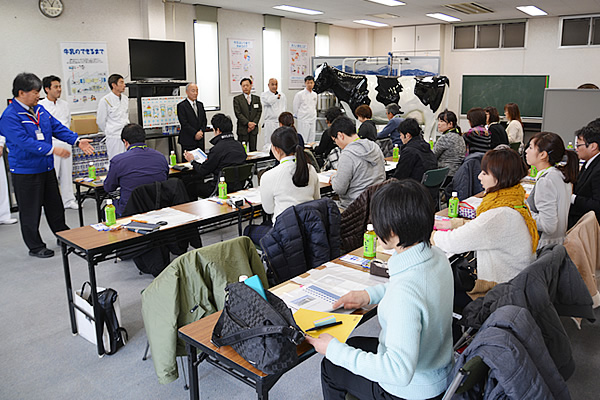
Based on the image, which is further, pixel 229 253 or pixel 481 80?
pixel 481 80

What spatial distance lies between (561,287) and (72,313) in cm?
289

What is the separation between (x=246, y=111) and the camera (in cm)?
841

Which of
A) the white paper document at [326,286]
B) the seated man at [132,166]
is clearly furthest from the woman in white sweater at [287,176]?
the seated man at [132,166]

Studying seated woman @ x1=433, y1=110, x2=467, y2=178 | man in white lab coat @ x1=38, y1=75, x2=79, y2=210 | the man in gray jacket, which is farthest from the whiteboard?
man in white lab coat @ x1=38, y1=75, x2=79, y2=210

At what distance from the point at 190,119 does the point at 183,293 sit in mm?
5426

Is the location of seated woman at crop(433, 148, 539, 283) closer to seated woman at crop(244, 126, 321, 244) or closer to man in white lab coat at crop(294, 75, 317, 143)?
seated woman at crop(244, 126, 321, 244)

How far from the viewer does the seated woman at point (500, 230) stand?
7.77ft

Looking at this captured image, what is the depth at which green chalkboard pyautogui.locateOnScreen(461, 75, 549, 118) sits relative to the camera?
10734 millimetres

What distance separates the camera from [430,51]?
39.7 ft

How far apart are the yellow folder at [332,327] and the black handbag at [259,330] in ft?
0.54

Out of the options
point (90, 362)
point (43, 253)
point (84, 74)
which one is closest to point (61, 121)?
point (84, 74)

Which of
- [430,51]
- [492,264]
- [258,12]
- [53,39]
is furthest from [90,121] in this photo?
[430,51]

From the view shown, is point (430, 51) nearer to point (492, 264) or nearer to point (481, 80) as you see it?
point (481, 80)

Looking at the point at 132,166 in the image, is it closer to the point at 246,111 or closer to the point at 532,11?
the point at 246,111
